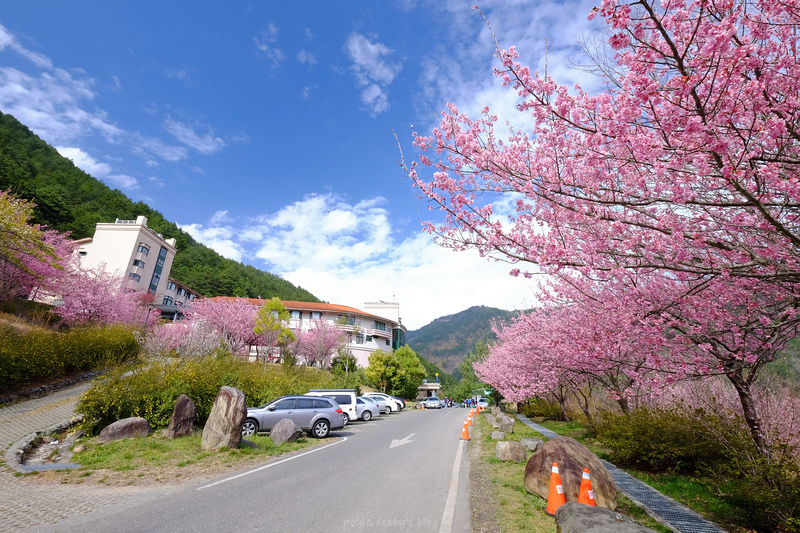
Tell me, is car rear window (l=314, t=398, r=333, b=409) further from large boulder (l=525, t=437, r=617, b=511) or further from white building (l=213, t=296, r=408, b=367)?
white building (l=213, t=296, r=408, b=367)

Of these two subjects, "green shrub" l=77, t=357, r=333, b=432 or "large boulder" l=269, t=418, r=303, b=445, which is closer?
"green shrub" l=77, t=357, r=333, b=432

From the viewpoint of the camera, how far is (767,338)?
5.80 meters

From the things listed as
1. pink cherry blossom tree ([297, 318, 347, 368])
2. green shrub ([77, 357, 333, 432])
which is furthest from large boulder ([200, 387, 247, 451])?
pink cherry blossom tree ([297, 318, 347, 368])

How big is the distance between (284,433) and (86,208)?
2725 inches

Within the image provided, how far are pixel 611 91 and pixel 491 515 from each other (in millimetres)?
6592

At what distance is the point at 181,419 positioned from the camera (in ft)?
38.3

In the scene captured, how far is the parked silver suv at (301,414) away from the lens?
14195 millimetres

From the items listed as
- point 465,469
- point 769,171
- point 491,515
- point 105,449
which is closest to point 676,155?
point 769,171

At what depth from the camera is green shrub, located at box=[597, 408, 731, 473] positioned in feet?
26.3

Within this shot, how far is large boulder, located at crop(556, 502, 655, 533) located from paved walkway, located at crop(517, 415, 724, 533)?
198 centimetres

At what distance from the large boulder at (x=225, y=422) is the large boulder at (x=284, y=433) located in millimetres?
1914

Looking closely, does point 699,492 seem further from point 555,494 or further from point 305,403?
point 305,403

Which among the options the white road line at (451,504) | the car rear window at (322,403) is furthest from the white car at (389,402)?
the white road line at (451,504)

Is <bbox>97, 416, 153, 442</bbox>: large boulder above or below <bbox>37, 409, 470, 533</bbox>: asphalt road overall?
above
